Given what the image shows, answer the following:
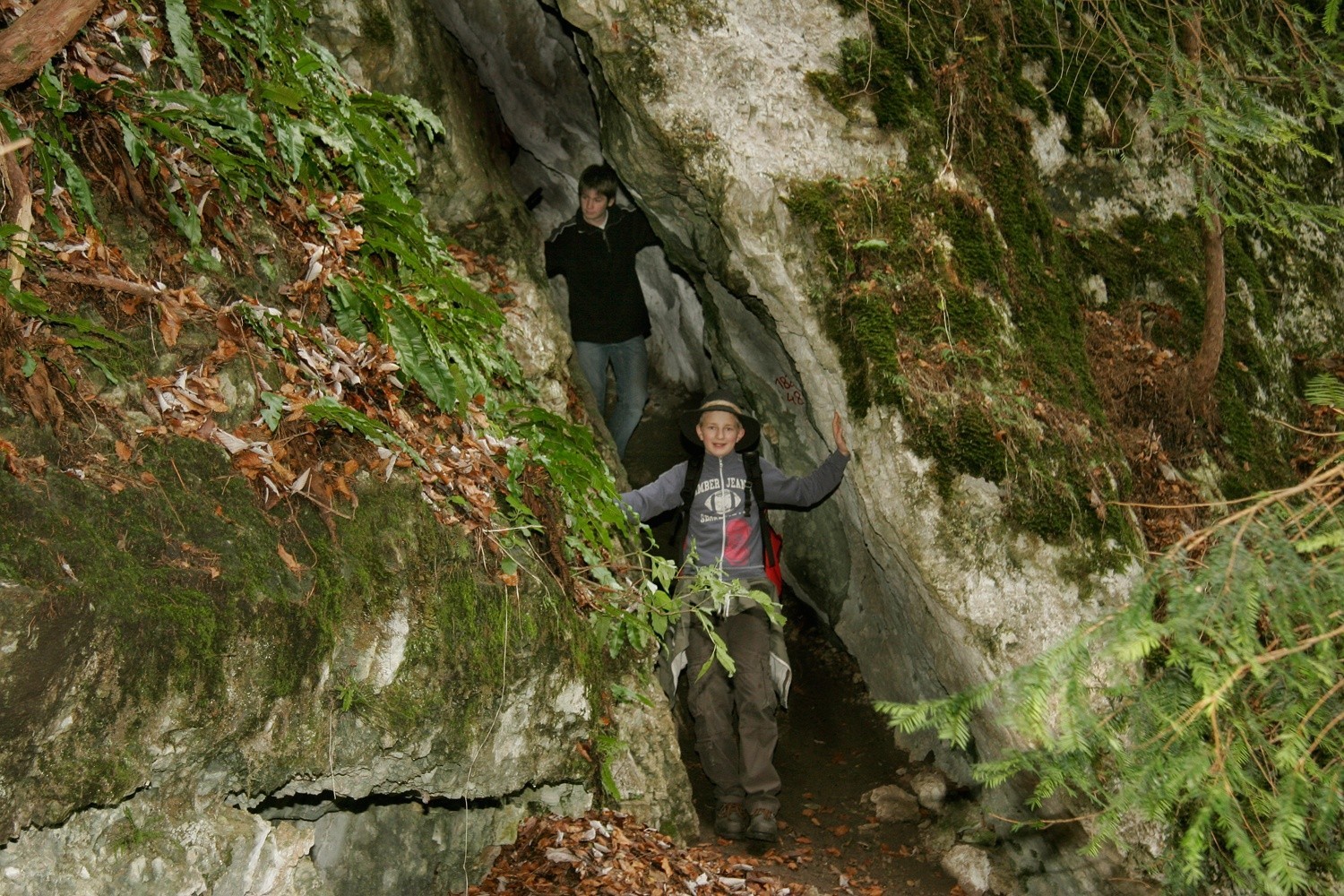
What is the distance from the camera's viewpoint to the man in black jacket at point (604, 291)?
8406 millimetres

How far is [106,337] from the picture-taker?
4.09 metres

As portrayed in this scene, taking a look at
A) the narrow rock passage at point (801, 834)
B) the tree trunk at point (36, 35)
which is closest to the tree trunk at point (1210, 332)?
the narrow rock passage at point (801, 834)

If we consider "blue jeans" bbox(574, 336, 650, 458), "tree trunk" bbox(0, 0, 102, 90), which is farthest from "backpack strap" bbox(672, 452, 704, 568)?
"tree trunk" bbox(0, 0, 102, 90)

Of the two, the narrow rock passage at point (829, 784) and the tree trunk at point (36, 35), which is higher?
the tree trunk at point (36, 35)

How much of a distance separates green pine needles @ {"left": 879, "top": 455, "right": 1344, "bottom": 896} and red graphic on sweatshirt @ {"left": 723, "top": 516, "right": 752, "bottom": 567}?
3.78 m

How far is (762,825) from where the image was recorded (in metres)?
6.12

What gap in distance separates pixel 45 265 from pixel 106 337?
13.7 inches

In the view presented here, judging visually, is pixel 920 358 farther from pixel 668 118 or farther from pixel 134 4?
pixel 134 4

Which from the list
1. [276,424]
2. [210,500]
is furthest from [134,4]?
[210,500]

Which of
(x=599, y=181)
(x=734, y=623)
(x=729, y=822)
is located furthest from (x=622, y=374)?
(x=729, y=822)

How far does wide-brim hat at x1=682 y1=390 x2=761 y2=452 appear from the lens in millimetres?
6926

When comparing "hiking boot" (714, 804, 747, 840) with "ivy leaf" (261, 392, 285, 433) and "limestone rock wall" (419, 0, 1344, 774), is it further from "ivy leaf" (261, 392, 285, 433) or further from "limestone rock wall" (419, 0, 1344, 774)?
"ivy leaf" (261, 392, 285, 433)

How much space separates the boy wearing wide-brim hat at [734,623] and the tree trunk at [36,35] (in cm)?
391

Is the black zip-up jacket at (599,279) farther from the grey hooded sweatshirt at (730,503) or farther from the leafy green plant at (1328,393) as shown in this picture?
the leafy green plant at (1328,393)
